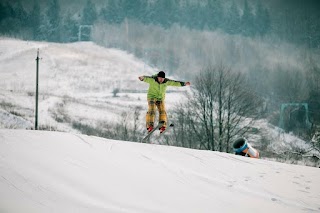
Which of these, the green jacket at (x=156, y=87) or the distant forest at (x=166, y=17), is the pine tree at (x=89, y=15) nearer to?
the distant forest at (x=166, y=17)

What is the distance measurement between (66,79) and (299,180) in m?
77.4

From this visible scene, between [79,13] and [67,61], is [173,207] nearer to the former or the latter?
[67,61]

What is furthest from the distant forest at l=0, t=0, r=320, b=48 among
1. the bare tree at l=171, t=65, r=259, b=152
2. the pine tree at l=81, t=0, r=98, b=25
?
the bare tree at l=171, t=65, r=259, b=152

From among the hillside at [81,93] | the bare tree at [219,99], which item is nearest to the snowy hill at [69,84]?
the hillside at [81,93]

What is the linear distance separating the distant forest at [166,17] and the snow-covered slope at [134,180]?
10746 cm

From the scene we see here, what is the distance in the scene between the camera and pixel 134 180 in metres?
4.27

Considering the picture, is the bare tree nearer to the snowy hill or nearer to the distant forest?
the snowy hill

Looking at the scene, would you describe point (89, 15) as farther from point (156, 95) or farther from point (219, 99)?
point (156, 95)

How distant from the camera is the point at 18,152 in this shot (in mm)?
4793

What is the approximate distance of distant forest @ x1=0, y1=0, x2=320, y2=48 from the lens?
370 ft

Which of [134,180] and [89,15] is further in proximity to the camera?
[89,15]

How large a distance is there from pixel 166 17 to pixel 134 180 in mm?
131011

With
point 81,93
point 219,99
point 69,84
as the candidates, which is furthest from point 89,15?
point 219,99

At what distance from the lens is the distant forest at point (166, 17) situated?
Answer: 113 meters
